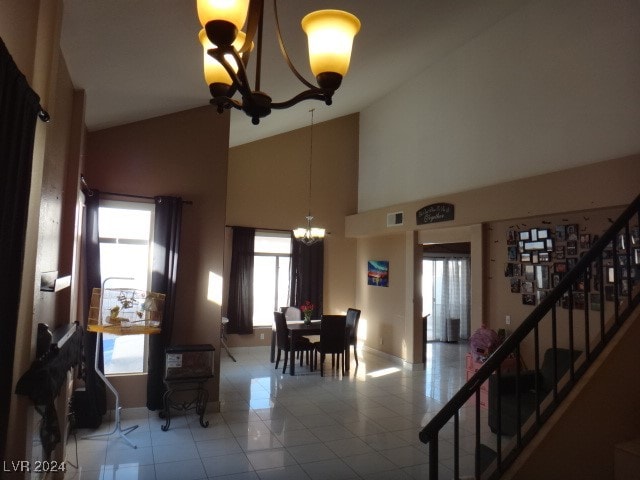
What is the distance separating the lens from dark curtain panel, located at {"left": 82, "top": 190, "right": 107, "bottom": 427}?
419 cm

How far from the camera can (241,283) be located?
7988mm

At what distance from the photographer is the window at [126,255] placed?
461 centimetres

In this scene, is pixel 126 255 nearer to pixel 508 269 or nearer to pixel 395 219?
pixel 395 219

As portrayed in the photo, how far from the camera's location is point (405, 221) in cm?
718

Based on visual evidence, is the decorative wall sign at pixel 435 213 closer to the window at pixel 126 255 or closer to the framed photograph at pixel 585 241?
the framed photograph at pixel 585 241

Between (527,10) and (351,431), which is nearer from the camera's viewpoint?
(351,431)

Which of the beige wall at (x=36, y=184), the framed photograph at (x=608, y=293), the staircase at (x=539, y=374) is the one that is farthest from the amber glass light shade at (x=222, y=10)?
the framed photograph at (x=608, y=293)

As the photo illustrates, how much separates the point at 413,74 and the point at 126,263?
5.35m

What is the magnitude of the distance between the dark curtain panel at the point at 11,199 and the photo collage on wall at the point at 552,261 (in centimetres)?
455

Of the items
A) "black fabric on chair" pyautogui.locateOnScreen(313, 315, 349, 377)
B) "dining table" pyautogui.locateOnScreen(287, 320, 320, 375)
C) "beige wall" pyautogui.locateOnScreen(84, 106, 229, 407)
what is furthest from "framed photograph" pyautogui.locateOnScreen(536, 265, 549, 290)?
"beige wall" pyautogui.locateOnScreen(84, 106, 229, 407)

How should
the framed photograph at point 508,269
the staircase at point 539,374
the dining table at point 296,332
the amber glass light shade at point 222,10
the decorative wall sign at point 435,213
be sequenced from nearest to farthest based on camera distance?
the amber glass light shade at point 222,10 → the staircase at point 539,374 → the framed photograph at point 508,269 → the decorative wall sign at point 435,213 → the dining table at point 296,332

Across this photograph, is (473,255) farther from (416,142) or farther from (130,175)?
(130,175)

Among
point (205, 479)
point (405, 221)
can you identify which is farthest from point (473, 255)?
point (205, 479)

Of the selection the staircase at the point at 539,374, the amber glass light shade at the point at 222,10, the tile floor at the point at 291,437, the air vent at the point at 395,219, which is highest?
the air vent at the point at 395,219
